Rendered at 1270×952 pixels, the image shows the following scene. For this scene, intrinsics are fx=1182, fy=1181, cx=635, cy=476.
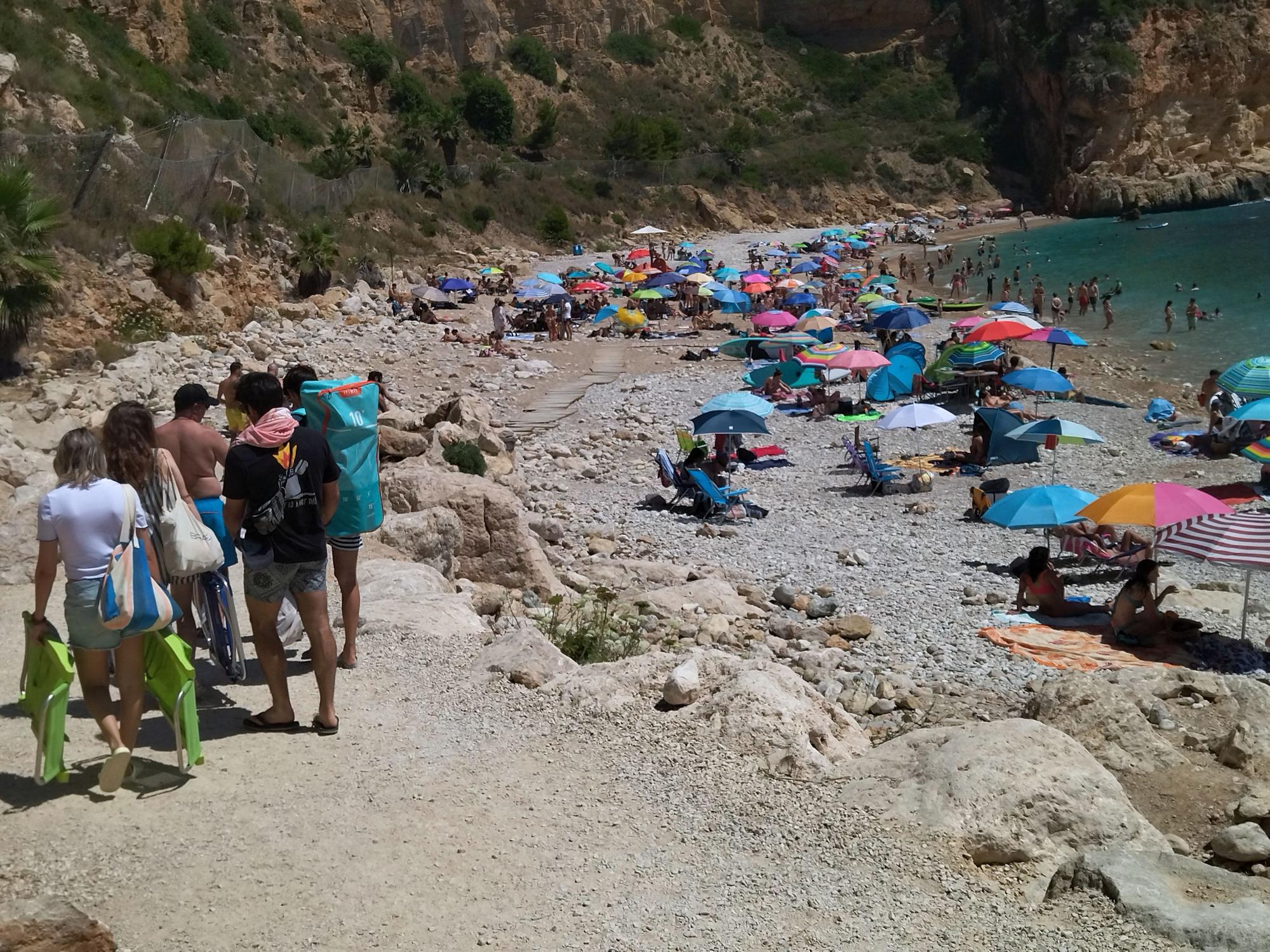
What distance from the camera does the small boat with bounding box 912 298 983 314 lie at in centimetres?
2986

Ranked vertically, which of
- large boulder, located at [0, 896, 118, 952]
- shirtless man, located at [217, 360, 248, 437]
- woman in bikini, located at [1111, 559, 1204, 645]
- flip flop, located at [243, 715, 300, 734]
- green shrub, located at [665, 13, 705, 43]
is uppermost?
green shrub, located at [665, 13, 705, 43]

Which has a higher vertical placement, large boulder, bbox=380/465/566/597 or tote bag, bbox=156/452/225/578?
tote bag, bbox=156/452/225/578

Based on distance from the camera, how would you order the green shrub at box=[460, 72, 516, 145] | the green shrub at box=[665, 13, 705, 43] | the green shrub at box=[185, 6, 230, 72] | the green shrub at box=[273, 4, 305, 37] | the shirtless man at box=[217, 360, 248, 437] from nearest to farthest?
the shirtless man at box=[217, 360, 248, 437] < the green shrub at box=[185, 6, 230, 72] < the green shrub at box=[273, 4, 305, 37] < the green shrub at box=[460, 72, 516, 145] < the green shrub at box=[665, 13, 705, 43]

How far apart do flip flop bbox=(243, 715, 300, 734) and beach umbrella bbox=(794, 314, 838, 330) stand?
848 inches

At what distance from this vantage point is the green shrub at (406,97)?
55.0 m

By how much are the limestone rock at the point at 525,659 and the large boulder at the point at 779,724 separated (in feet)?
2.56

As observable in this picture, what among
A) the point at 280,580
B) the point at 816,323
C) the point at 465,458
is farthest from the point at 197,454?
the point at 816,323

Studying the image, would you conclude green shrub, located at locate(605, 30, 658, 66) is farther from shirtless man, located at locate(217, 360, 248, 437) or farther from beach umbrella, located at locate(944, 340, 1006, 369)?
shirtless man, located at locate(217, 360, 248, 437)

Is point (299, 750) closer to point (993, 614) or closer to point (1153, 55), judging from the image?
point (993, 614)

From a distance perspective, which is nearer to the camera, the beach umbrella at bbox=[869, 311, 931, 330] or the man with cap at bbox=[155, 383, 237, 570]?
the man with cap at bbox=[155, 383, 237, 570]

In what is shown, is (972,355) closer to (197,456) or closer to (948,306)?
(948,306)

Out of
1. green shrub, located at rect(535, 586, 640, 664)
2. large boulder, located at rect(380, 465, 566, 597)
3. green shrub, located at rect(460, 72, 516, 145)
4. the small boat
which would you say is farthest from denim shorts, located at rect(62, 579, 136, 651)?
green shrub, located at rect(460, 72, 516, 145)

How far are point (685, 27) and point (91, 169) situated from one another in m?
64.3

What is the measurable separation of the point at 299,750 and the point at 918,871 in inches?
98.8
